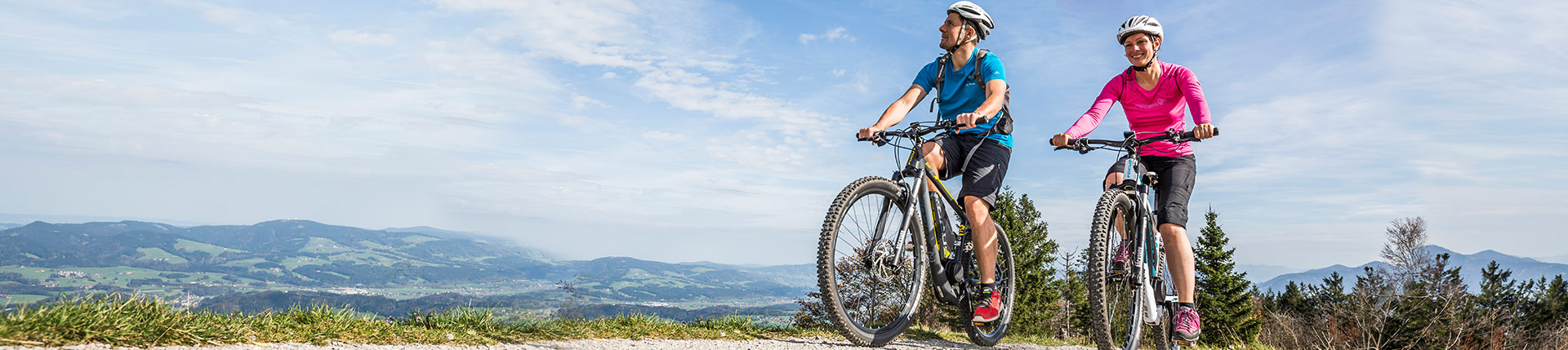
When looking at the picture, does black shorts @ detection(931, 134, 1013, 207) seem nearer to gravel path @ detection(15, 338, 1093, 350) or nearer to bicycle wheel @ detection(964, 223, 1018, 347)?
bicycle wheel @ detection(964, 223, 1018, 347)

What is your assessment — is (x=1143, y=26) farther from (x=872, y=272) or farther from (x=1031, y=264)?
(x=1031, y=264)

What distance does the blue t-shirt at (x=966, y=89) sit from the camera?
559cm

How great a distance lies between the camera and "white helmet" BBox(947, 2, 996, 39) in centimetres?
571

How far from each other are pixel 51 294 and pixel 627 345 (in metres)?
2.83

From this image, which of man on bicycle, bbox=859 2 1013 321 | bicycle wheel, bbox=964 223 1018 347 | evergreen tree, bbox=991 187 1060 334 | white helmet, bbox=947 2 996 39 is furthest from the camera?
evergreen tree, bbox=991 187 1060 334

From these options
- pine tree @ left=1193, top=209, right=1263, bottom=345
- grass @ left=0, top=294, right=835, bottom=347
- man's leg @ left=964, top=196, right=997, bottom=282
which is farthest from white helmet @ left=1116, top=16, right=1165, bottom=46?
pine tree @ left=1193, top=209, right=1263, bottom=345

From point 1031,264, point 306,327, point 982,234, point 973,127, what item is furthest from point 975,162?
point 1031,264

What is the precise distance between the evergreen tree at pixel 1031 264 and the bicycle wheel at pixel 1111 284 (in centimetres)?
4114

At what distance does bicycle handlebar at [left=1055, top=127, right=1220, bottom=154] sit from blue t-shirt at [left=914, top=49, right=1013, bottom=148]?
51 centimetres

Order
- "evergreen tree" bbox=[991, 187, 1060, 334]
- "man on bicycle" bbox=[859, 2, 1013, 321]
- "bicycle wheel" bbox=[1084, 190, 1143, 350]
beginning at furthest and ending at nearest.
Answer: "evergreen tree" bbox=[991, 187, 1060, 334]
"man on bicycle" bbox=[859, 2, 1013, 321]
"bicycle wheel" bbox=[1084, 190, 1143, 350]

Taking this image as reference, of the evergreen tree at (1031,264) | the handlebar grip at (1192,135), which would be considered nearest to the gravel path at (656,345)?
the handlebar grip at (1192,135)

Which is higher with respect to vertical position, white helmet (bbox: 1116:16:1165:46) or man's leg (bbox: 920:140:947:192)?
white helmet (bbox: 1116:16:1165:46)

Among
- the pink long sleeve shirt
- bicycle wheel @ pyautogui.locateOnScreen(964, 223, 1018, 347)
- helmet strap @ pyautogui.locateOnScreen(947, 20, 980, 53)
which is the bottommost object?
bicycle wheel @ pyautogui.locateOnScreen(964, 223, 1018, 347)

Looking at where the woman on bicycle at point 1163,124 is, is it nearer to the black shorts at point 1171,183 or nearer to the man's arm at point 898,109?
the black shorts at point 1171,183
